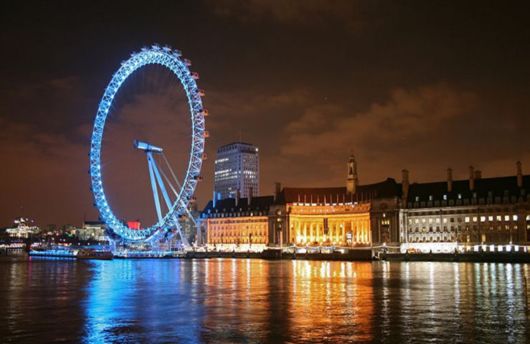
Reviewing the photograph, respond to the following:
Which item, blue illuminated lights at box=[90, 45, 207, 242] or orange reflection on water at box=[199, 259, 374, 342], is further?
blue illuminated lights at box=[90, 45, 207, 242]

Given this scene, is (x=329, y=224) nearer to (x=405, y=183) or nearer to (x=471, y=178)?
(x=405, y=183)

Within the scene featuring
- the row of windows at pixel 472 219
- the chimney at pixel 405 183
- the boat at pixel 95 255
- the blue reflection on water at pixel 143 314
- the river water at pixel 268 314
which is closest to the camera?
the river water at pixel 268 314

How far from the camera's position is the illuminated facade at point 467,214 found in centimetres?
14088

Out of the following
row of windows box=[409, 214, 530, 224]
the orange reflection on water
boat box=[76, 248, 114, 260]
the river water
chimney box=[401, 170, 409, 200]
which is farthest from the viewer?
chimney box=[401, 170, 409, 200]

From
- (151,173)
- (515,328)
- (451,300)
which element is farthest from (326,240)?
(515,328)

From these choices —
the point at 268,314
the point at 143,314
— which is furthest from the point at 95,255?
the point at 268,314

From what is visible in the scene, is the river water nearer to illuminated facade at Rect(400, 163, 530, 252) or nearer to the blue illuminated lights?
the blue illuminated lights

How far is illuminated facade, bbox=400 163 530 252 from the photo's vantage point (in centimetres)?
14088

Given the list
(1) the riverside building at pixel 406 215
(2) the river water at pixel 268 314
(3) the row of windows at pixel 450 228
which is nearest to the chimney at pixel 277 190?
(1) the riverside building at pixel 406 215

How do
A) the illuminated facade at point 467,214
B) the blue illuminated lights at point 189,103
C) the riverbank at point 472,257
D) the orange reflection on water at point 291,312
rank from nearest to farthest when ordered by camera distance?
the orange reflection on water at point 291,312
the blue illuminated lights at point 189,103
the riverbank at point 472,257
the illuminated facade at point 467,214

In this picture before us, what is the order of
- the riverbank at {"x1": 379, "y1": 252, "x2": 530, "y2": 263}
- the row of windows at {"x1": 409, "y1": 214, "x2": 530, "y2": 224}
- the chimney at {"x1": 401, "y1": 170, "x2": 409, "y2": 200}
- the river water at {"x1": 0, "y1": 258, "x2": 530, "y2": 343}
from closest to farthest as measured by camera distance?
the river water at {"x1": 0, "y1": 258, "x2": 530, "y2": 343} → the riverbank at {"x1": 379, "y1": 252, "x2": 530, "y2": 263} → the row of windows at {"x1": 409, "y1": 214, "x2": 530, "y2": 224} → the chimney at {"x1": 401, "y1": 170, "x2": 409, "y2": 200}

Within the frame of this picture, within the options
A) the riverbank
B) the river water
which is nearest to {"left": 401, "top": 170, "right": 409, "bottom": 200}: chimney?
the riverbank

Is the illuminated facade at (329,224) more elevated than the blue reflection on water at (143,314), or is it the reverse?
the illuminated facade at (329,224)

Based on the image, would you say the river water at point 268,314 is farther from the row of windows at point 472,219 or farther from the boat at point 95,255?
the row of windows at point 472,219
